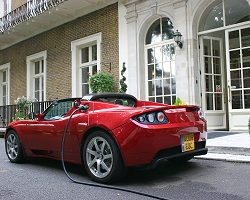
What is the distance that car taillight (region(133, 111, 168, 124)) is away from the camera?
3832 millimetres

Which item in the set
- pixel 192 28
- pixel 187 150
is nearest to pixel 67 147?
pixel 187 150

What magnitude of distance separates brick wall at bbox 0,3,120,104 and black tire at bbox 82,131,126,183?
6.94 meters

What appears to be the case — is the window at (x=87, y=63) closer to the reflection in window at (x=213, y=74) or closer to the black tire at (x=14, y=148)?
the reflection in window at (x=213, y=74)

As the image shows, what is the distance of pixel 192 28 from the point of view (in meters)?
9.05

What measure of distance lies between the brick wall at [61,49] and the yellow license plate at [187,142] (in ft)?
22.8

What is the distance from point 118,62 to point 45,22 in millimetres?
5181

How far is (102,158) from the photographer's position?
405 cm

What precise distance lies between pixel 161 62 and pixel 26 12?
24.7ft

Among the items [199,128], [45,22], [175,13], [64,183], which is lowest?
[64,183]

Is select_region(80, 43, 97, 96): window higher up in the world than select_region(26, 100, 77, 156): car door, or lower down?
higher up

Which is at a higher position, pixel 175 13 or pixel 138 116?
pixel 175 13

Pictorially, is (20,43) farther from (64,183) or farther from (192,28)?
(64,183)

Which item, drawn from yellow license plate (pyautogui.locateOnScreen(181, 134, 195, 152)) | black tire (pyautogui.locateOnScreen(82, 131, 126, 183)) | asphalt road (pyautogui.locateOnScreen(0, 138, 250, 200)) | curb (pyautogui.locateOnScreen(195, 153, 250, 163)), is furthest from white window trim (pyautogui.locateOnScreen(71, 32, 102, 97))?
yellow license plate (pyautogui.locateOnScreen(181, 134, 195, 152))

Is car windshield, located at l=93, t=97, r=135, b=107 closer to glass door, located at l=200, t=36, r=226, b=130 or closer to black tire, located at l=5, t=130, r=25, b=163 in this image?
black tire, located at l=5, t=130, r=25, b=163
